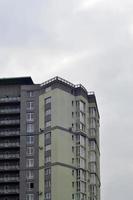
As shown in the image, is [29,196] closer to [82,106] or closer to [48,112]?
[48,112]

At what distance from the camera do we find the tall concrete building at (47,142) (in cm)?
15862

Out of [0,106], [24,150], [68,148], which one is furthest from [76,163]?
[0,106]

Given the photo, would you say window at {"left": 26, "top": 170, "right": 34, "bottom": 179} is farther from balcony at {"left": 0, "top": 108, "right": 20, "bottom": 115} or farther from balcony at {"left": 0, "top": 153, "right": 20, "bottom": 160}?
balcony at {"left": 0, "top": 108, "right": 20, "bottom": 115}

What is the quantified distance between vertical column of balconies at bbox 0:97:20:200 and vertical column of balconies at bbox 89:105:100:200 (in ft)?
71.4

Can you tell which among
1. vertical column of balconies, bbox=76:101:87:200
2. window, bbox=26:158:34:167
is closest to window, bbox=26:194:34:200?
window, bbox=26:158:34:167

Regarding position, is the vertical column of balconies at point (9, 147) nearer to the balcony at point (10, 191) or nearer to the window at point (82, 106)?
the balcony at point (10, 191)

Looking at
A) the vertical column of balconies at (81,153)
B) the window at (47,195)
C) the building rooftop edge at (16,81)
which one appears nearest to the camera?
the window at (47,195)

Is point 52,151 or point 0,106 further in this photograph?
A: point 0,106

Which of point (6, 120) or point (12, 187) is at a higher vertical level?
point (6, 120)

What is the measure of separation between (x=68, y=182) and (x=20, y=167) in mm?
14665

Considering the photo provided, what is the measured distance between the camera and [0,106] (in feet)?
560

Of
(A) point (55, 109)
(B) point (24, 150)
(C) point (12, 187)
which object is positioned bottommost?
(C) point (12, 187)

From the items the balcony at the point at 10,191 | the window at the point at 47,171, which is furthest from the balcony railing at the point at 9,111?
the balcony at the point at 10,191

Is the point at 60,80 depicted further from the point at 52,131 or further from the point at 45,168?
the point at 45,168
